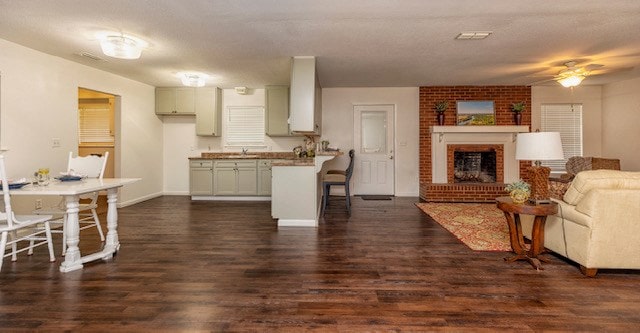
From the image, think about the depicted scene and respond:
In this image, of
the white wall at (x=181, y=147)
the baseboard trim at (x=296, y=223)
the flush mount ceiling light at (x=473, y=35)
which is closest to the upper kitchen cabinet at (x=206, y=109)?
the white wall at (x=181, y=147)

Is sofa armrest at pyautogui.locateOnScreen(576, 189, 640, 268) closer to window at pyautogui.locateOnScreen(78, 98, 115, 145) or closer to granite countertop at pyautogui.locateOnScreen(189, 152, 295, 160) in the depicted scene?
granite countertop at pyautogui.locateOnScreen(189, 152, 295, 160)

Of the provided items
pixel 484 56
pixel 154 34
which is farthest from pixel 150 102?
pixel 484 56

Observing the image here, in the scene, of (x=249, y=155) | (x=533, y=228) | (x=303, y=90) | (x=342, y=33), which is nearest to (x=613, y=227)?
(x=533, y=228)

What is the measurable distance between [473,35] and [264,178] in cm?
447

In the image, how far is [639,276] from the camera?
2586mm

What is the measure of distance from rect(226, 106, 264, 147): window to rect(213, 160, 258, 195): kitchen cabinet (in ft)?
2.25

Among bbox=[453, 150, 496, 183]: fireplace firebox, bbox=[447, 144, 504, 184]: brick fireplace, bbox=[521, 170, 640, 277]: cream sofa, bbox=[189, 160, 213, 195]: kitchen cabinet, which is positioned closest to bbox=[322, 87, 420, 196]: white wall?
bbox=[447, 144, 504, 184]: brick fireplace

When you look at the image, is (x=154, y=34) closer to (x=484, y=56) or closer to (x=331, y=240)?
(x=331, y=240)

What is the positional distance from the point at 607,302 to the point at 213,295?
270 centimetres

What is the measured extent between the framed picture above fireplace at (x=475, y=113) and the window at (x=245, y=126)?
169 inches

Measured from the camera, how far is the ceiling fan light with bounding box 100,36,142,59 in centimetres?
355

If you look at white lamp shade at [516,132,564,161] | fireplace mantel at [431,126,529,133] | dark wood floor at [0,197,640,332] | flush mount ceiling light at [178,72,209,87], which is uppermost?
flush mount ceiling light at [178,72,209,87]

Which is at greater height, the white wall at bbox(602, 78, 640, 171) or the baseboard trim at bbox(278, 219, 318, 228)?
the white wall at bbox(602, 78, 640, 171)

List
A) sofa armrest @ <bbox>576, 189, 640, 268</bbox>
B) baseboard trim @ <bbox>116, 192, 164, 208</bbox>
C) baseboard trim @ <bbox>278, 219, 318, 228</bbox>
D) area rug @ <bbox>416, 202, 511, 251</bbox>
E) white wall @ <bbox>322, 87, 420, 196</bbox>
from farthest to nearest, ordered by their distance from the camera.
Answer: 1. white wall @ <bbox>322, 87, 420, 196</bbox>
2. baseboard trim @ <bbox>116, 192, 164, 208</bbox>
3. baseboard trim @ <bbox>278, 219, 318, 228</bbox>
4. area rug @ <bbox>416, 202, 511, 251</bbox>
5. sofa armrest @ <bbox>576, 189, 640, 268</bbox>
